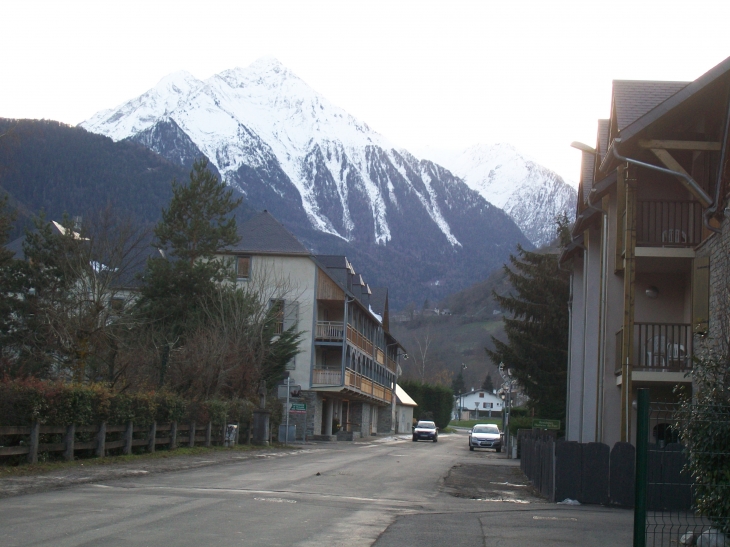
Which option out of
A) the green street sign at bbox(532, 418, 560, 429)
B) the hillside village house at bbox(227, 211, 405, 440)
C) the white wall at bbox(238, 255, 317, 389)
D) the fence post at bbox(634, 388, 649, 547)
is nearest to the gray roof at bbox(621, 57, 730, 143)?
the fence post at bbox(634, 388, 649, 547)

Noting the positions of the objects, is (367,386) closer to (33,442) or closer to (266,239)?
(266,239)

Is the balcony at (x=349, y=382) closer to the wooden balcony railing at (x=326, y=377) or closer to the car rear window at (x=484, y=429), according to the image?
the wooden balcony railing at (x=326, y=377)

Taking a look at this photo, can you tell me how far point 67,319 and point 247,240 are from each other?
21.2 meters

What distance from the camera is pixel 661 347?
2095cm

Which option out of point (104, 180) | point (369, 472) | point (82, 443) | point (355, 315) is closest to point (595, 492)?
point (369, 472)

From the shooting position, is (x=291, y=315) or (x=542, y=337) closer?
(x=542, y=337)

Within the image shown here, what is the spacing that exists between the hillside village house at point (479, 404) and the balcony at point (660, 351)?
450 ft

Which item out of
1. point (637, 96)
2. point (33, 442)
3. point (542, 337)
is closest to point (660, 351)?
point (637, 96)

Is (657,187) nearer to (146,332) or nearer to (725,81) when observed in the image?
(725,81)

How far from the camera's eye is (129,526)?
10.1 meters

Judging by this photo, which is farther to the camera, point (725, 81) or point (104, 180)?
point (104, 180)

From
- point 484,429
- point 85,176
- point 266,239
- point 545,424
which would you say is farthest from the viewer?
point 85,176

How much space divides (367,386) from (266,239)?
46.6ft

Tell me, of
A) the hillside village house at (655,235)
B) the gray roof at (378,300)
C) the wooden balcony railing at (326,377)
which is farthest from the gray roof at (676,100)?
the gray roof at (378,300)
